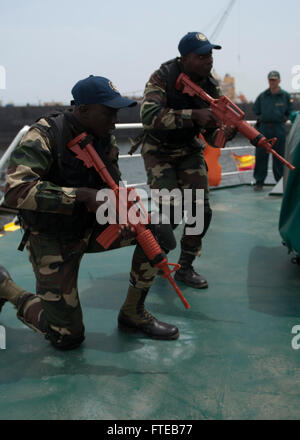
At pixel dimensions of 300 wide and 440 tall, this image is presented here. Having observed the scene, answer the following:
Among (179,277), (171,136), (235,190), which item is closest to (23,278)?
(179,277)

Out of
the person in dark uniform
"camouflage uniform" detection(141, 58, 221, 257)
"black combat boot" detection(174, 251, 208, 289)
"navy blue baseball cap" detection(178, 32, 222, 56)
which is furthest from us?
the person in dark uniform

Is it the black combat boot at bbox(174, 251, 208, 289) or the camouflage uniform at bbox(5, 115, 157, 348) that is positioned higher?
the camouflage uniform at bbox(5, 115, 157, 348)

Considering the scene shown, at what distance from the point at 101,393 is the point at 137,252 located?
2.33ft

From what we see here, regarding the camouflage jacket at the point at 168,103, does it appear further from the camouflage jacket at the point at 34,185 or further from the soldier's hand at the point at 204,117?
the camouflage jacket at the point at 34,185

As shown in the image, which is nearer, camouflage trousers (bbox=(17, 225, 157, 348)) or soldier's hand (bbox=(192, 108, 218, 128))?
camouflage trousers (bbox=(17, 225, 157, 348))

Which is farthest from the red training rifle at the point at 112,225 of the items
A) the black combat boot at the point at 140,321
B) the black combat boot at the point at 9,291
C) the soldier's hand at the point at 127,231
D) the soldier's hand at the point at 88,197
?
the black combat boot at the point at 9,291

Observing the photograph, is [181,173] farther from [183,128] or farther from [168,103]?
[168,103]

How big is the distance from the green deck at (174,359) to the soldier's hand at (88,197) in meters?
0.73

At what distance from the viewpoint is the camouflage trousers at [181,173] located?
2959 millimetres

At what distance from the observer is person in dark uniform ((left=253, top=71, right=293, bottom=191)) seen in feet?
20.3

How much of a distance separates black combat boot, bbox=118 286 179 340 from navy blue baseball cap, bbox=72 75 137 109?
37.3 inches

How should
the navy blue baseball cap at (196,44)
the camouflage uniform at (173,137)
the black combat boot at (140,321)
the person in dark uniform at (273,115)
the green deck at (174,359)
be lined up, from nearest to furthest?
the green deck at (174,359)
the black combat boot at (140,321)
the navy blue baseball cap at (196,44)
the camouflage uniform at (173,137)
the person in dark uniform at (273,115)

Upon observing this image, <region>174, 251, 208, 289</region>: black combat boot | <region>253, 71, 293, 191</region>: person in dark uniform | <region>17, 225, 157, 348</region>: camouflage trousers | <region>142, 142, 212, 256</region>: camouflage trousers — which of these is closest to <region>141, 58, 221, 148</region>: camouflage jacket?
<region>142, 142, 212, 256</region>: camouflage trousers

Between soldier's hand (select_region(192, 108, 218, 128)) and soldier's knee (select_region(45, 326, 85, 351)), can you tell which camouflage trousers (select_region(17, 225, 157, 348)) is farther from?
soldier's hand (select_region(192, 108, 218, 128))
